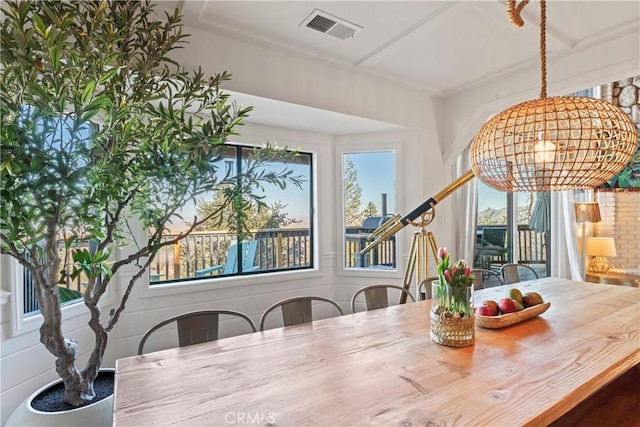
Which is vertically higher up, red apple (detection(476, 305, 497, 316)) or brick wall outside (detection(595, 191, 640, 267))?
brick wall outside (detection(595, 191, 640, 267))

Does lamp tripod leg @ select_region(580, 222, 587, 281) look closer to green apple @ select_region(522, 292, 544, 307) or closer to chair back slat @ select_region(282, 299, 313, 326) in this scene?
green apple @ select_region(522, 292, 544, 307)

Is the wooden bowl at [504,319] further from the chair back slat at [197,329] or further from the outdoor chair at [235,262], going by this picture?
the outdoor chair at [235,262]

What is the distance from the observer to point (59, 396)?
5.63 feet

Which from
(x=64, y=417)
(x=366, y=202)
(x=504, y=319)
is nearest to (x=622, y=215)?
(x=366, y=202)

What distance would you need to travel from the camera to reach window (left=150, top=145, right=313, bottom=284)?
132 inches

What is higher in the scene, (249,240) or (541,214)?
(541,214)

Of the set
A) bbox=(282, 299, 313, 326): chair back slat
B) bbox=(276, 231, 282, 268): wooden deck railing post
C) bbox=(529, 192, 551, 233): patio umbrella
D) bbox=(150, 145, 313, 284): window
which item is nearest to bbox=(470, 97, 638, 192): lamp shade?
bbox=(282, 299, 313, 326): chair back slat

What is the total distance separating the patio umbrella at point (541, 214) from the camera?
475 centimetres

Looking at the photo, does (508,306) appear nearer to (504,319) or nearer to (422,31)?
(504,319)

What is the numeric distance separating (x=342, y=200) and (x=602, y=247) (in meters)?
3.27

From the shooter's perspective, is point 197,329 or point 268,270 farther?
point 268,270

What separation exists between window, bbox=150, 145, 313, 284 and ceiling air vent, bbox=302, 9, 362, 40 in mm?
1241

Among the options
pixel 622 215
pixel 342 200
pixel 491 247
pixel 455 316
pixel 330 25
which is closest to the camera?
pixel 455 316

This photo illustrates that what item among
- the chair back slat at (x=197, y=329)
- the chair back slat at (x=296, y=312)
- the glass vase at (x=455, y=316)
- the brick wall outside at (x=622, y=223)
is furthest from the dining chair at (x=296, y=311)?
the brick wall outside at (x=622, y=223)
